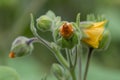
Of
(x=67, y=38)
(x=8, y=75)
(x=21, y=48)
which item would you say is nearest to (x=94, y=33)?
(x=67, y=38)

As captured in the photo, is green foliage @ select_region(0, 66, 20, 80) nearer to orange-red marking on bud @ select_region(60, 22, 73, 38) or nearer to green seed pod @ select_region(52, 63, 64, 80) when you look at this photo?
green seed pod @ select_region(52, 63, 64, 80)

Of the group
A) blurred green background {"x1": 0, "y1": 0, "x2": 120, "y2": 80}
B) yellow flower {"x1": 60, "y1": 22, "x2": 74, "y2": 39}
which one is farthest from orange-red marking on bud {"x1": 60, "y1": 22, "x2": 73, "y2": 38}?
blurred green background {"x1": 0, "y1": 0, "x2": 120, "y2": 80}

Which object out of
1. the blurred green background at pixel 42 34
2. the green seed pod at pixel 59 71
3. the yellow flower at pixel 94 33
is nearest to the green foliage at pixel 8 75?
the green seed pod at pixel 59 71

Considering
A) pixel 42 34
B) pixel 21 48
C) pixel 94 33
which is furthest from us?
pixel 42 34

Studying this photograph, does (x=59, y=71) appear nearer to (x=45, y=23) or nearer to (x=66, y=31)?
(x=45, y=23)

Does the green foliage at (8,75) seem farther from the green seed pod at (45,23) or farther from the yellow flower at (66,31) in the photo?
the yellow flower at (66,31)

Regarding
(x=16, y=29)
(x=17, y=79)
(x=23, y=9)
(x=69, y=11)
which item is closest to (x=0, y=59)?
(x=16, y=29)

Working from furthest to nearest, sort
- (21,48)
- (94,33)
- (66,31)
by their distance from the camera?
(21,48) < (94,33) < (66,31)

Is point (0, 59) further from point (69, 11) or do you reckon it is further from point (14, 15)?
point (69, 11)
